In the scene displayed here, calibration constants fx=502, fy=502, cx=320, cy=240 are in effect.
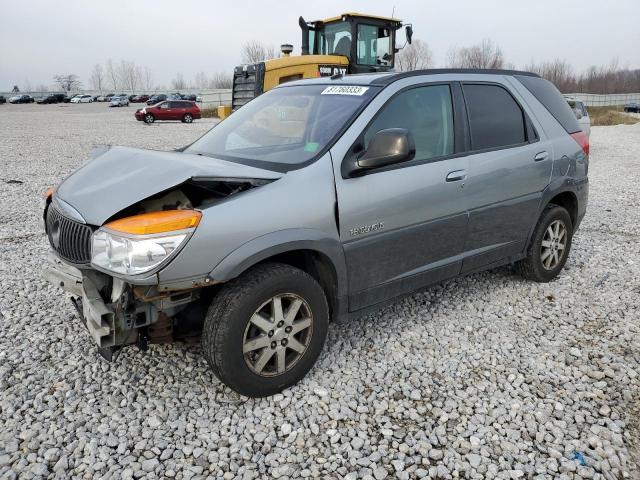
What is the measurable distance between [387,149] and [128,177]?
5.13ft

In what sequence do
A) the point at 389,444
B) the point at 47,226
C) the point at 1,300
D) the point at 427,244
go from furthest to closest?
1. the point at 1,300
2. the point at 427,244
3. the point at 47,226
4. the point at 389,444

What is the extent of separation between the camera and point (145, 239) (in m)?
2.54

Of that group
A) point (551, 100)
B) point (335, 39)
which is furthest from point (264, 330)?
point (335, 39)

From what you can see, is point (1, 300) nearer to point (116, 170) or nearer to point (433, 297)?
point (116, 170)

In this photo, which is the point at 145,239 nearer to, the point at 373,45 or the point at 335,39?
the point at 373,45

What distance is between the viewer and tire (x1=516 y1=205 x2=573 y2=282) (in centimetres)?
471

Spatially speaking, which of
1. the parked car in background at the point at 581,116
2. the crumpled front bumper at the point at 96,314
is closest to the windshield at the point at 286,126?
the crumpled front bumper at the point at 96,314

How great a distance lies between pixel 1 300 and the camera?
4.48 m

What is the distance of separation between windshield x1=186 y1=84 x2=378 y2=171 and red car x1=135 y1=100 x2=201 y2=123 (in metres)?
29.6

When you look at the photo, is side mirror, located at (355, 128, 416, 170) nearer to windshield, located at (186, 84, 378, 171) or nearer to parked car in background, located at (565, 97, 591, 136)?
windshield, located at (186, 84, 378, 171)

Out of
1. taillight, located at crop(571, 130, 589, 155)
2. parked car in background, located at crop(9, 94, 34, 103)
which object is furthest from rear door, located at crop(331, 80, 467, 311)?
parked car in background, located at crop(9, 94, 34, 103)

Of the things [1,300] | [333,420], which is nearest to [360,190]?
[333,420]

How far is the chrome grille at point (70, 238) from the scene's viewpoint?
2.79 meters

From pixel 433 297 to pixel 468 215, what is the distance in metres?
1.03
